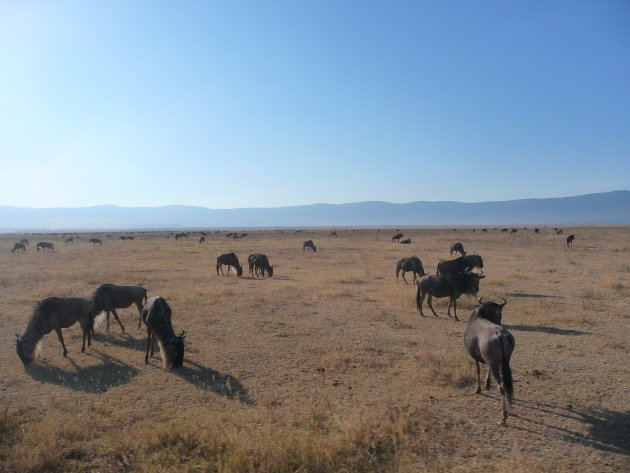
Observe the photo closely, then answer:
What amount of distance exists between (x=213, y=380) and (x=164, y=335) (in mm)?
1942

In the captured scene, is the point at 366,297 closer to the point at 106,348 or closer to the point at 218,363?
the point at 218,363

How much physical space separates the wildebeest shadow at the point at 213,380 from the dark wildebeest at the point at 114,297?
4001mm

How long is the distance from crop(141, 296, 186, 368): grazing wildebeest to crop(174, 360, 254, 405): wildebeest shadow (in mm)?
316

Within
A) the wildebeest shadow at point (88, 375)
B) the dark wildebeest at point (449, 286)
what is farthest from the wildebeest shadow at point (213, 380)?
the dark wildebeest at point (449, 286)

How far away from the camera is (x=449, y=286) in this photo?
1366 cm

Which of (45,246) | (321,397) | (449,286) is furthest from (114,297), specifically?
(45,246)

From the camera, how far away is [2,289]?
63.5 feet

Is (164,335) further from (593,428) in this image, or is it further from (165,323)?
(593,428)

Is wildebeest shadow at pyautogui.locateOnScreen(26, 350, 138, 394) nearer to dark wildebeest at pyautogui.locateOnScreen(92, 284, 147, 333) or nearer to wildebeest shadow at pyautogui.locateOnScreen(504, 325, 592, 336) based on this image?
dark wildebeest at pyautogui.locateOnScreen(92, 284, 147, 333)

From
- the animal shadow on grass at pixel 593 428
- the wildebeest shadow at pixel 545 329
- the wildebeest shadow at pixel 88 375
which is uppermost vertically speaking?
the wildebeest shadow at pixel 545 329

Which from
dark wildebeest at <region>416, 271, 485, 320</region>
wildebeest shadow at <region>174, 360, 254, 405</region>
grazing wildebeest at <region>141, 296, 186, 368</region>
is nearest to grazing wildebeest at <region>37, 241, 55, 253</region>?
grazing wildebeest at <region>141, 296, 186, 368</region>

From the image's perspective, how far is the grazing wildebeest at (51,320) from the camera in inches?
363

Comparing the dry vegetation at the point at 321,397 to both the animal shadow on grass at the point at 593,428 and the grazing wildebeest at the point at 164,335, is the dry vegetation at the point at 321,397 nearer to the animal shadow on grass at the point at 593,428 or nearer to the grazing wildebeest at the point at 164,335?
the animal shadow on grass at the point at 593,428

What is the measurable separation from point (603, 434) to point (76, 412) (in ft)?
31.8
